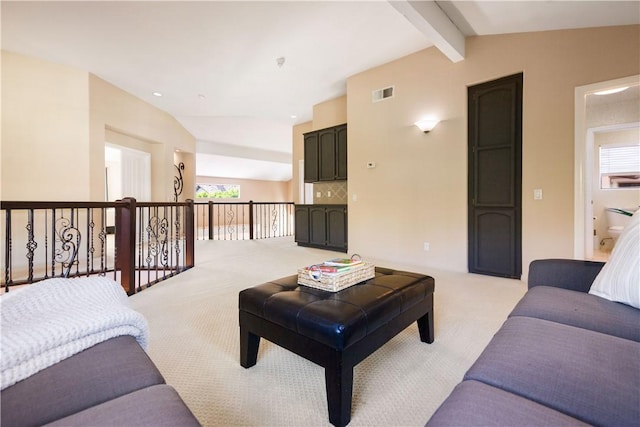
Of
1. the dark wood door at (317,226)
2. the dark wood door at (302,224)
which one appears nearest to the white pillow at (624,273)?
the dark wood door at (317,226)

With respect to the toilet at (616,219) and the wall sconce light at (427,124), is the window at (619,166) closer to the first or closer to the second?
the toilet at (616,219)

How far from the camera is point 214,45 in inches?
145

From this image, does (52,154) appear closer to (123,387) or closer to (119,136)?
(119,136)

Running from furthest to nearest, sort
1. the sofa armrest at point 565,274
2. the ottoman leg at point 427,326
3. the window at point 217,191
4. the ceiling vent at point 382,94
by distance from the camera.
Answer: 1. the window at point 217,191
2. the ceiling vent at point 382,94
3. the ottoman leg at point 427,326
4. the sofa armrest at point 565,274

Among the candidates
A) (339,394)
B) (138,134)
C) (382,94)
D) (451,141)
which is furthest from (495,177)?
(138,134)

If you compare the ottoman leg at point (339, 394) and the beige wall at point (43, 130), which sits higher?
the beige wall at point (43, 130)

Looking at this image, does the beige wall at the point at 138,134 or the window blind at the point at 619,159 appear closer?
the beige wall at the point at 138,134

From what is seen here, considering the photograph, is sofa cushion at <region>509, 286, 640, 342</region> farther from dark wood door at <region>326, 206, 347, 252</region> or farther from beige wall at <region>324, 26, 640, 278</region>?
dark wood door at <region>326, 206, 347, 252</region>

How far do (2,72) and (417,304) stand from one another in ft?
19.2

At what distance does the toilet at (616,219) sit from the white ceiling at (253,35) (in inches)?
138

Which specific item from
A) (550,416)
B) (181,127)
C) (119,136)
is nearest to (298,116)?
(181,127)

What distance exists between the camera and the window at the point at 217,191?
11.4 metres

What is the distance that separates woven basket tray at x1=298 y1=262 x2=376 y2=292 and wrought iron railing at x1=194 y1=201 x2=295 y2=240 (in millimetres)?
5635

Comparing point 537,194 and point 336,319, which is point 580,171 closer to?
point 537,194
